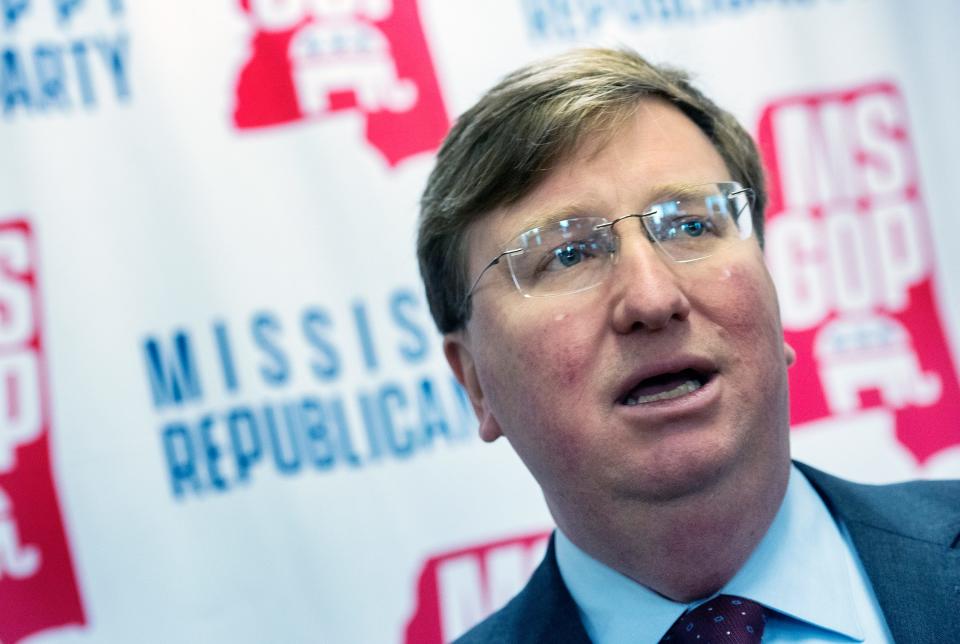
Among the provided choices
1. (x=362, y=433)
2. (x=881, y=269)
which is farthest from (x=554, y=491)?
(x=881, y=269)

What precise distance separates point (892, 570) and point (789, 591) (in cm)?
12

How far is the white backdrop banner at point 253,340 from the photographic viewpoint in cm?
179

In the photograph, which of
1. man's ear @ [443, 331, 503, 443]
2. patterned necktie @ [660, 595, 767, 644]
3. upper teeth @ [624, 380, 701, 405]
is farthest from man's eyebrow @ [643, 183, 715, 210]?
patterned necktie @ [660, 595, 767, 644]

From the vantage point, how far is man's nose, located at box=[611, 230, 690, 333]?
105cm

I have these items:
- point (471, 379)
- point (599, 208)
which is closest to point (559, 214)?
point (599, 208)

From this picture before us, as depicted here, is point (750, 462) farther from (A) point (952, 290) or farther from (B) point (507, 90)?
(A) point (952, 290)

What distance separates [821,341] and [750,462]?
43.2 inches

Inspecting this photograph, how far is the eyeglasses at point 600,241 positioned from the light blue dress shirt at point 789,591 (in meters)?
0.32

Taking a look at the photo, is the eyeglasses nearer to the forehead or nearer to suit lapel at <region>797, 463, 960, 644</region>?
the forehead

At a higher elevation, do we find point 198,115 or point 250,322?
point 198,115

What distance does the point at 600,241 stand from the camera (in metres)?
1.13

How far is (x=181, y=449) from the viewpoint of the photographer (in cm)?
182

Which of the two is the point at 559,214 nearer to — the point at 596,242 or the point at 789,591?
the point at 596,242

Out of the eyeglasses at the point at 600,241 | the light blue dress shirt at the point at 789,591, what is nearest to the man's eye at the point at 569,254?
the eyeglasses at the point at 600,241
